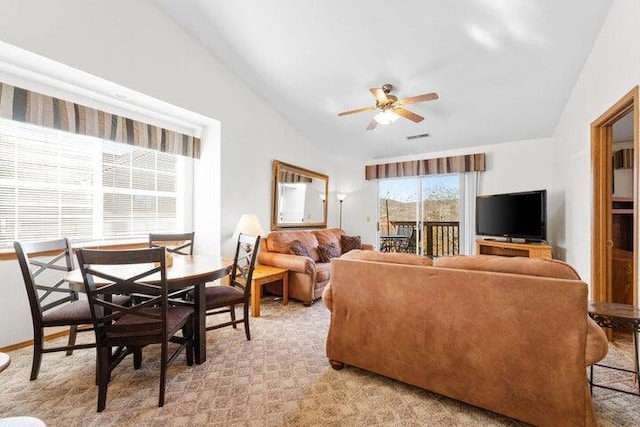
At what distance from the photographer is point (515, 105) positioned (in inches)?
142

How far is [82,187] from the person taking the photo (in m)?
2.90

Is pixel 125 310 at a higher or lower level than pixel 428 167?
lower

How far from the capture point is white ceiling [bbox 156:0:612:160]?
8.13 ft

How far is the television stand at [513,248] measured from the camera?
3435mm

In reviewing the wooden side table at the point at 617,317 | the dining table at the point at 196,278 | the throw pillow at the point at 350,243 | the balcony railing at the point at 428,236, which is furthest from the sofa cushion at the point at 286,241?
the wooden side table at the point at 617,317

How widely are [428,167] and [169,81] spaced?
14.0 ft

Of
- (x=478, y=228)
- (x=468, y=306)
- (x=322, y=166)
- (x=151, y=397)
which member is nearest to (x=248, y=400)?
(x=151, y=397)

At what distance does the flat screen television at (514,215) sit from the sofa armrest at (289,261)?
2.82 m

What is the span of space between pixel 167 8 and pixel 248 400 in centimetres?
373

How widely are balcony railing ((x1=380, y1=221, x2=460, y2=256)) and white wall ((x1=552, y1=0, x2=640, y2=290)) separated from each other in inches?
62.2

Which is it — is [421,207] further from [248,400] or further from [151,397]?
[151,397]

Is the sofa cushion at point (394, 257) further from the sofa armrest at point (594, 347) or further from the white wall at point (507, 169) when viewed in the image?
the white wall at point (507, 169)

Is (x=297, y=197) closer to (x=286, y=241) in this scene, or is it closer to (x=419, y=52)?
(x=286, y=241)

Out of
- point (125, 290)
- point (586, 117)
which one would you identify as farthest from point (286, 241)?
point (586, 117)
